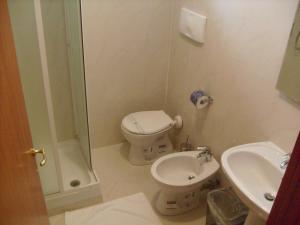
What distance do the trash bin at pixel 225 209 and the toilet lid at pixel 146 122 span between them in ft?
2.50

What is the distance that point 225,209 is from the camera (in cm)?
201

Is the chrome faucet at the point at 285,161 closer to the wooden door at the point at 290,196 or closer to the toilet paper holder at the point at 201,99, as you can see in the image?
the toilet paper holder at the point at 201,99

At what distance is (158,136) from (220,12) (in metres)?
1.15

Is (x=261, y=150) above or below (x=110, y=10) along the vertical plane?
below

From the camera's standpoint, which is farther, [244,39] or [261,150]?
[244,39]

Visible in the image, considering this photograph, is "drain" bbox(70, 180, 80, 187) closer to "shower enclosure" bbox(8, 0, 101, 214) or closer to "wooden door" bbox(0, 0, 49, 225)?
"shower enclosure" bbox(8, 0, 101, 214)

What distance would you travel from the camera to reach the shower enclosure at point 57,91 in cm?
183

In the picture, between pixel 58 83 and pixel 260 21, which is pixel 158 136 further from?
pixel 260 21

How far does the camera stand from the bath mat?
222cm

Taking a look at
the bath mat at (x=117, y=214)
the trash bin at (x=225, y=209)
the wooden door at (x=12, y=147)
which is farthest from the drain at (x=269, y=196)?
the wooden door at (x=12, y=147)

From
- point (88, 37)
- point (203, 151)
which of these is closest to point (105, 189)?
point (203, 151)

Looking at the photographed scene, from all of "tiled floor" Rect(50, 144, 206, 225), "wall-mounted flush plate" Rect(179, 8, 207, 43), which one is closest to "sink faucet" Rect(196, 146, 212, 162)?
"tiled floor" Rect(50, 144, 206, 225)

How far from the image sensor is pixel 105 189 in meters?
2.53

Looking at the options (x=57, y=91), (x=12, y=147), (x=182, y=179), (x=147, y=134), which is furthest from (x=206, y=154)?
(x=12, y=147)
